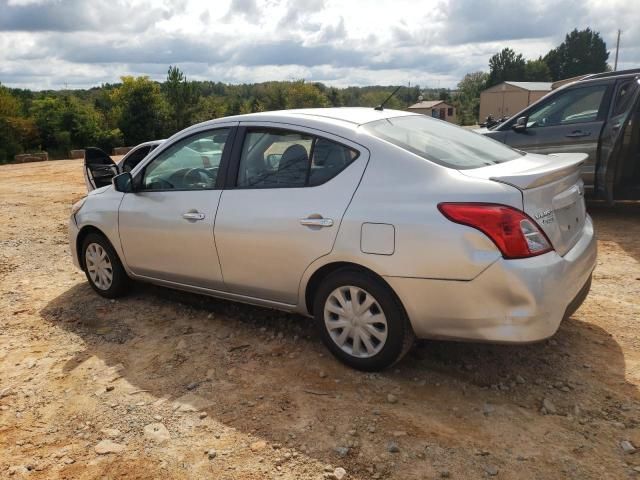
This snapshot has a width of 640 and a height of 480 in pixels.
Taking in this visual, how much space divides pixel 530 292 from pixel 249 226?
1.85m

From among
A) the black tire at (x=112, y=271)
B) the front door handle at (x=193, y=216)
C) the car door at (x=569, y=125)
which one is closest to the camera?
the front door handle at (x=193, y=216)

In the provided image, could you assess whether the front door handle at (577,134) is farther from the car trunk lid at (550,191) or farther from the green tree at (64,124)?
the green tree at (64,124)

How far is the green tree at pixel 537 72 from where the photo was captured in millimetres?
91562

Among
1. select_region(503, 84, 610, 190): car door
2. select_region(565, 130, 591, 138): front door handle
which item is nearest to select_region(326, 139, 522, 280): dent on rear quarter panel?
A: select_region(503, 84, 610, 190): car door

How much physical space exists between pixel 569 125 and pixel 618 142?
725 mm

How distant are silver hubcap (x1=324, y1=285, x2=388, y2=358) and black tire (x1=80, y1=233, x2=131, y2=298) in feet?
7.61

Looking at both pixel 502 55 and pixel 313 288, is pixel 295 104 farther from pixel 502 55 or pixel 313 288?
pixel 313 288

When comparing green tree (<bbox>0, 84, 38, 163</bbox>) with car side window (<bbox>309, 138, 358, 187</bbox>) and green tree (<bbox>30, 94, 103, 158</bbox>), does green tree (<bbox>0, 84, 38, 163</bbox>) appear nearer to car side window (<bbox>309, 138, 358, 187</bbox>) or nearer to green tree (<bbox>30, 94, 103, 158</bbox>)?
green tree (<bbox>30, 94, 103, 158</bbox>)

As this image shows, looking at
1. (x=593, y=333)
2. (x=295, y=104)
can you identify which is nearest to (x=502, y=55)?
(x=295, y=104)

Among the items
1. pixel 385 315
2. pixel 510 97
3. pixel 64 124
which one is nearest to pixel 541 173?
pixel 385 315

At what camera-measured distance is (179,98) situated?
2295 inches

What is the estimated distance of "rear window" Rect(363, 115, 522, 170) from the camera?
11.0ft

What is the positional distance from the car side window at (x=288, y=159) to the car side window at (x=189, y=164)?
0.28 m

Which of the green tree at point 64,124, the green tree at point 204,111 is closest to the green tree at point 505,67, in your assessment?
the green tree at point 204,111
